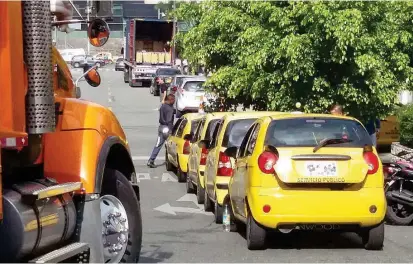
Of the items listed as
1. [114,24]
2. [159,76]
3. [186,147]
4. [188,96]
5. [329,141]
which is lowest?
[159,76]

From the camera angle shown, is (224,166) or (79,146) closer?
(79,146)

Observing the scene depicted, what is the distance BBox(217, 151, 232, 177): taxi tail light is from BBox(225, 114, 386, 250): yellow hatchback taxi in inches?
80.9

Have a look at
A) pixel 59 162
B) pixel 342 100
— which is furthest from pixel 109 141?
pixel 342 100

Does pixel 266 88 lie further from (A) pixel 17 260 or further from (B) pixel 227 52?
(A) pixel 17 260

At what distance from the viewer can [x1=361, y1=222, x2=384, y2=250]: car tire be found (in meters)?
9.66

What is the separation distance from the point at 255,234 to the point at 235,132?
123 inches

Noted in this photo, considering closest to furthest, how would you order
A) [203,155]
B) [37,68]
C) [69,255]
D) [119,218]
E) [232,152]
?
1. [37,68]
2. [69,255]
3. [119,218]
4. [232,152]
5. [203,155]

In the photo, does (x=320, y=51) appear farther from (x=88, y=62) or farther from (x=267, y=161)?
(x=267, y=161)

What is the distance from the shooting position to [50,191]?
6297 millimetres

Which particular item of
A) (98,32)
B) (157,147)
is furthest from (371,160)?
(157,147)

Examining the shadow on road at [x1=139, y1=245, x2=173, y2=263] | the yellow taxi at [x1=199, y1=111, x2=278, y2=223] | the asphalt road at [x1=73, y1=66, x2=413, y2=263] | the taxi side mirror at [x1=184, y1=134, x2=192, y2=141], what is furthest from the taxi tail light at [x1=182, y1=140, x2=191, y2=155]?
the shadow on road at [x1=139, y1=245, x2=173, y2=263]

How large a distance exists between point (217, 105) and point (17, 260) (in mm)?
13520

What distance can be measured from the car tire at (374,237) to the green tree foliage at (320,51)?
17.1 feet

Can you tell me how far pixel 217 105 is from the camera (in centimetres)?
1930
